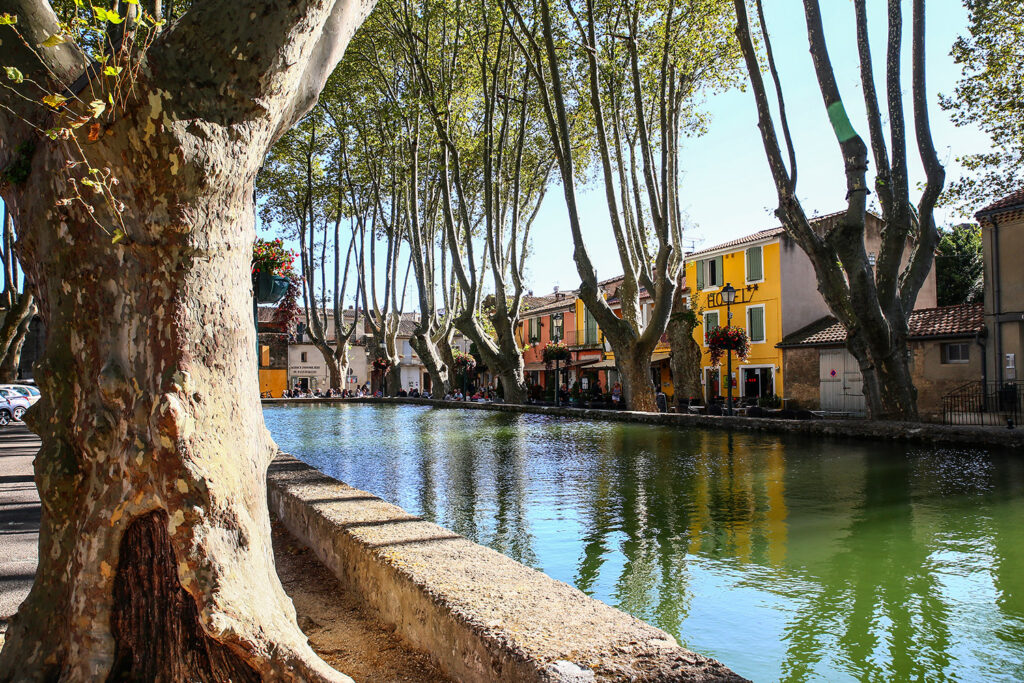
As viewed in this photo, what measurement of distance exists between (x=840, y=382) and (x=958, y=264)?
14.8m

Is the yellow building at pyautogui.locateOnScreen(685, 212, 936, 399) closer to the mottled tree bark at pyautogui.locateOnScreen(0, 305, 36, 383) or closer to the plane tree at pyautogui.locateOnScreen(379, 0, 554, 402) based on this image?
the plane tree at pyautogui.locateOnScreen(379, 0, 554, 402)

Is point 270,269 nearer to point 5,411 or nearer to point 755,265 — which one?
point 5,411

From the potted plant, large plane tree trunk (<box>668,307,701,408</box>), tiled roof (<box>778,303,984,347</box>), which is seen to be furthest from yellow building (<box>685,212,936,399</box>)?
the potted plant

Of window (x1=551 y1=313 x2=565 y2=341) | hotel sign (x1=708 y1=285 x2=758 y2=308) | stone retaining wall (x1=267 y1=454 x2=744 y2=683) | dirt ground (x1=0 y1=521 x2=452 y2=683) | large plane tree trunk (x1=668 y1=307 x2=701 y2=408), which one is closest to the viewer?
stone retaining wall (x1=267 y1=454 x2=744 y2=683)

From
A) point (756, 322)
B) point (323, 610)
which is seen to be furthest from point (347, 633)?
point (756, 322)

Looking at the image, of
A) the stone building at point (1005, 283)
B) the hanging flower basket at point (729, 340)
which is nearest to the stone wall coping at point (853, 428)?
the hanging flower basket at point (729, 340)

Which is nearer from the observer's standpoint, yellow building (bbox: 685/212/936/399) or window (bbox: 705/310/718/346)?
yellow building (bbox: 685/212/936/399)

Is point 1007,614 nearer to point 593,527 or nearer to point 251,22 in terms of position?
point 593,527

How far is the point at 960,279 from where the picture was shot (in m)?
37.7

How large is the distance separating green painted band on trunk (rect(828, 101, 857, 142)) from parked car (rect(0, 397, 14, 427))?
23859mm

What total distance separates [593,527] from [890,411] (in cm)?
931

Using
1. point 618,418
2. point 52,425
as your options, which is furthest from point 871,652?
point 618,418

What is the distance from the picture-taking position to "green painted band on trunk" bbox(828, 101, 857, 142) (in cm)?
1354

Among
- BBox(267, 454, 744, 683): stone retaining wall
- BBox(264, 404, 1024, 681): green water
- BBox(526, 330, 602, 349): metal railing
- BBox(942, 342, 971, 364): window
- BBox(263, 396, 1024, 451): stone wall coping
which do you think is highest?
BBox(526, 330, 602, 349): metal railing
